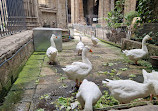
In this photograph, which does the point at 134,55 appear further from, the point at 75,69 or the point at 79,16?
the point at 79,16

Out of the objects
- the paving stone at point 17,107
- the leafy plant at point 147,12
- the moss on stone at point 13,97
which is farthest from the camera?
the leafy plant at point 147,12

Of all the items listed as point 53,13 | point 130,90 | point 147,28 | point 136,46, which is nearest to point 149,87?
point 130,90

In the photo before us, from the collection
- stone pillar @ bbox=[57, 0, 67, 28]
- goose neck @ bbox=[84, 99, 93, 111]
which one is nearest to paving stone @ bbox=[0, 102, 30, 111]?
goose neck @ bbox=[84, 99, 93, 111]

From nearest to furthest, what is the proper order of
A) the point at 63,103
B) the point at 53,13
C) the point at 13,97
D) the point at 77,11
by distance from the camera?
1. the point at 63,103
2. the point at 13,97
3. the point at 53,13
4. the point at 77,11

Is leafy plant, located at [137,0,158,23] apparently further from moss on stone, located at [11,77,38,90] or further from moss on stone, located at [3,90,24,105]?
Answer: moss on stone, located at [3,90,24,105]

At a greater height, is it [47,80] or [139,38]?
[139,38]

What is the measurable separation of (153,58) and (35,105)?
13.1 ft

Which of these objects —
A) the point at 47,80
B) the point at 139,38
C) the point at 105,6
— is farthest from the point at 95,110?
the point at 105,6

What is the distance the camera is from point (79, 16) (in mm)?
26781

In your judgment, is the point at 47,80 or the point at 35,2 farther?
the point at 35,2

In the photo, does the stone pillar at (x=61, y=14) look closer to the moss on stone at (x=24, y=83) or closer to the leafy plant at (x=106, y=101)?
the moss on stone at (x=24, y=83)

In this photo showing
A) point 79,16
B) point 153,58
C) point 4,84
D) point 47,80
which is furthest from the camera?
point 79,16

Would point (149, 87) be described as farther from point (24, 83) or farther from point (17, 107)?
point (24, 83)

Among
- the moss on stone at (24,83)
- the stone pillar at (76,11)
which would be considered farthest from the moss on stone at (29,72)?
the stone pillar at (76,11)
